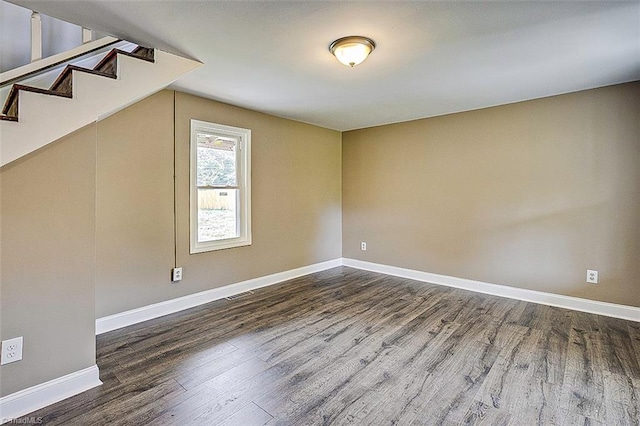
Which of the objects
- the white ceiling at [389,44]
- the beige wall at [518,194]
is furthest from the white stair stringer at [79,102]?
the beige wall at [518,194]

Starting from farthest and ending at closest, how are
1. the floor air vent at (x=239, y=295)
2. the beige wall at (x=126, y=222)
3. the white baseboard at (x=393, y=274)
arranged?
the floor air vent at (x=239, y=295), the white baseboard at (x=393, y=274), the beige wall at (x=126, y=222)

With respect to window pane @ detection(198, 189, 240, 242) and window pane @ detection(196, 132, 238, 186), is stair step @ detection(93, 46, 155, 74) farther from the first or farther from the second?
window pane @ detection(198, 189, 240, 242)

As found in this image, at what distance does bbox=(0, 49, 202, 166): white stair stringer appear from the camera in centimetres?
173

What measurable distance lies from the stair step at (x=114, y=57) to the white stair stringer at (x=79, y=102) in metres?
0.04

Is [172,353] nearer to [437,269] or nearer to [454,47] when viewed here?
[454,47]

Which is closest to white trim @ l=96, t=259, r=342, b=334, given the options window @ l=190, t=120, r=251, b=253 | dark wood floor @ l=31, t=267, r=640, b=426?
dark wood floor @ l=31, t=267, r=640, b=426

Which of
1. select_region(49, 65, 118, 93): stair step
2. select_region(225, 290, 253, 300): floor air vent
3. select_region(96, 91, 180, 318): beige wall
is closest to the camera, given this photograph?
select_region(49, 65, 118, 93): stair step

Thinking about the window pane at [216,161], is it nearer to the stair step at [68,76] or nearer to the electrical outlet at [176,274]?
the electrical outlet at [176,274]

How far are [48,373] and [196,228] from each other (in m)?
1.87

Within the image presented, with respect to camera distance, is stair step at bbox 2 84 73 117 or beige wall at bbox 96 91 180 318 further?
beige wall at bbox 96 91 180 318

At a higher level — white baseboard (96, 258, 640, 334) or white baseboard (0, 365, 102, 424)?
white baseboard (96, 258, 640, 334)

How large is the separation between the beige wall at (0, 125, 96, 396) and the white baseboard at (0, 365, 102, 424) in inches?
1.4

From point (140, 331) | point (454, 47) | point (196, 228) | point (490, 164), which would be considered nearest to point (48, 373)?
point (140, 331)

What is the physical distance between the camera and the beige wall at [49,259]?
178 cm
